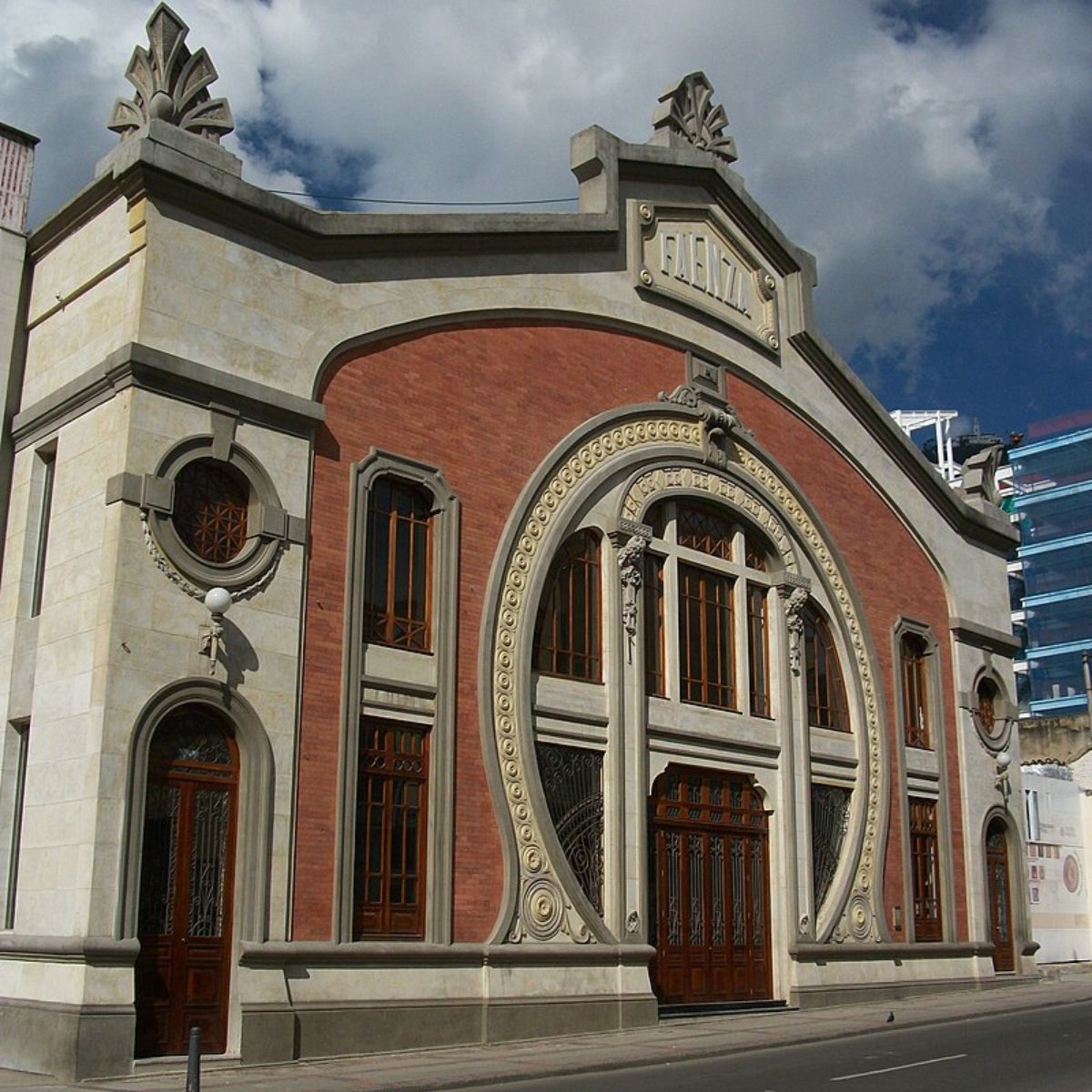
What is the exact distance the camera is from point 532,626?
20.7 meters

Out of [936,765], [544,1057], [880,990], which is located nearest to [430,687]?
[544,1057]

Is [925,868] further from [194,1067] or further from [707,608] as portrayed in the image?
[194,1067]

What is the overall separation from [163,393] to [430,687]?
16.9 ft

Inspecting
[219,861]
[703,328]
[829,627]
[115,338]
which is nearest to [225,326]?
[115,338]

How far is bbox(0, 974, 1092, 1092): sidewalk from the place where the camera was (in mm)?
14734

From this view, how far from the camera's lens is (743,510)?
2517 cm

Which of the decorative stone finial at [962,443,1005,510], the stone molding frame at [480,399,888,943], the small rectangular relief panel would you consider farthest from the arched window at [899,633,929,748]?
the small rectangular relief panel

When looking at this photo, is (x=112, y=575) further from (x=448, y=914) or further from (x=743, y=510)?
(x=743, y=510)

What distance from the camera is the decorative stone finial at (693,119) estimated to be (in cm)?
2620

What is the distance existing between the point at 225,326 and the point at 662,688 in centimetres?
918

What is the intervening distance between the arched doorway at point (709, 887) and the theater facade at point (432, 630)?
68 mm

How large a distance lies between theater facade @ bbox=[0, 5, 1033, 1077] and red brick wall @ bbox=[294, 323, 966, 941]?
0.19ft

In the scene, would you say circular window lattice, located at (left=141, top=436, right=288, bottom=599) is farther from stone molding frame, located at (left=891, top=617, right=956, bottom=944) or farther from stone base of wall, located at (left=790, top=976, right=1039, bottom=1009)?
stone molding frame, located at (left=891, top=617, right=956, bottom=944)

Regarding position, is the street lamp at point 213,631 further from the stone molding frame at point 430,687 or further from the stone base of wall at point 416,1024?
the stone base of wall at point 416,1024
